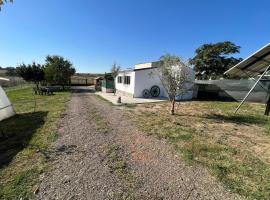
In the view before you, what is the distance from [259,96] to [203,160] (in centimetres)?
1461

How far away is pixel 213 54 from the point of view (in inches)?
1270

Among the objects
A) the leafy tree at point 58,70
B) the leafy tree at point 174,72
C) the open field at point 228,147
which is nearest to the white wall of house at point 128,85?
the leafy tree at point 174,72

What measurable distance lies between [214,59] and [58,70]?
2966 centimetres

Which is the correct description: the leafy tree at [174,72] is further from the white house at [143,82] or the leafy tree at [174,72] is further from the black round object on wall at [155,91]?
the black round object on wall at [155,91]

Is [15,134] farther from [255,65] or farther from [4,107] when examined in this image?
[255,65]

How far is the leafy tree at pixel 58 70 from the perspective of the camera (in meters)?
26.7

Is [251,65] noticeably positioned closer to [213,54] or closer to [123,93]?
[123,93]

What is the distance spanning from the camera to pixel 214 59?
32781 millimetres

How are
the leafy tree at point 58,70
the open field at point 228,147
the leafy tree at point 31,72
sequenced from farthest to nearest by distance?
the leafy tree at point 58,70, the leafy tree at point 31,72, the open field at point 228,147

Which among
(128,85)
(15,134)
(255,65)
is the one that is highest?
(255,65)

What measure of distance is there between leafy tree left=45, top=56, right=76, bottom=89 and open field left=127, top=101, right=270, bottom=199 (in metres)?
23.9

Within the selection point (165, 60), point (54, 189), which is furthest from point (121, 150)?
point (165, 60)

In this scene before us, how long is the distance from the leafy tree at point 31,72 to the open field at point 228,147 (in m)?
23.1

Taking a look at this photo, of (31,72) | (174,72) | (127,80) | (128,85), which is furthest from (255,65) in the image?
(31,72)
